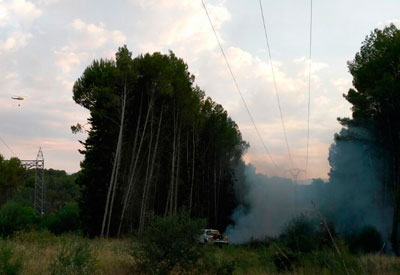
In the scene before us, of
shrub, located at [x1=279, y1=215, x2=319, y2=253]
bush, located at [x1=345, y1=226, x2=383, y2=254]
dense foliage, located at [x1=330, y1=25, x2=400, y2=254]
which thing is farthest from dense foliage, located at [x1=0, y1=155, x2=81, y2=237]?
dense foliage, located at [x1=330, y1=25, x2=400, y2=254]

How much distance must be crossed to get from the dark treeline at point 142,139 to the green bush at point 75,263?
16.9m

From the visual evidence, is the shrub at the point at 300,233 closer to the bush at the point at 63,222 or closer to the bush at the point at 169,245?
the bush at the point at 169,245

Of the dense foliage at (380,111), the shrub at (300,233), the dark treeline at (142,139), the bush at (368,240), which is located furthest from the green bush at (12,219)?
the dense foliage at (380,111)

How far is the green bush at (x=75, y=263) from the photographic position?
495 inches

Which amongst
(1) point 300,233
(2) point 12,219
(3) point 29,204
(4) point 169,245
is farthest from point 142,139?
(3) point 29,204

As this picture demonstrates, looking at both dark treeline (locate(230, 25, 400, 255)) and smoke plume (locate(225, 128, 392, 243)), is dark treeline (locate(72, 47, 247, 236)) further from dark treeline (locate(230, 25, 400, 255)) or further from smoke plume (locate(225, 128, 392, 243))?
dark treeline (locate(230, 25, 400, 255))

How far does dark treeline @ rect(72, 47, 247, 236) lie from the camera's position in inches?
1585

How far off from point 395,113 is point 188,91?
61.6 feet

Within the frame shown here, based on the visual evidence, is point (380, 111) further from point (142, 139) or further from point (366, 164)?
point (142, 139)

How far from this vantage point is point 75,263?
44.4ft

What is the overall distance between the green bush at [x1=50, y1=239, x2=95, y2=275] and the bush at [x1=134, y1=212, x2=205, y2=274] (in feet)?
4.68

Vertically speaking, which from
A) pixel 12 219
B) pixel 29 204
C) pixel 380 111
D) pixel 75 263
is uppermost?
pixel 380 111

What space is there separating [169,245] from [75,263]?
2.60 metres

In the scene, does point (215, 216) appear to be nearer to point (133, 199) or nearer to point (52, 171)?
point (133, 199)
